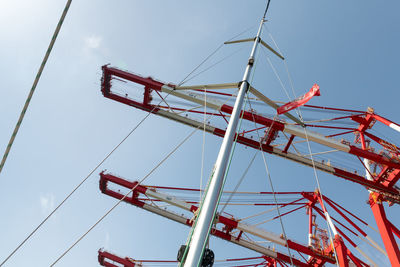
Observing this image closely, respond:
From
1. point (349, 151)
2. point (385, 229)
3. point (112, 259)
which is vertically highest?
point (349, 151)

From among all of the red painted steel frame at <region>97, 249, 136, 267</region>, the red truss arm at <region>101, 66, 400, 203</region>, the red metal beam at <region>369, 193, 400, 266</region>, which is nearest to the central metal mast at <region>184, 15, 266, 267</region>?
the red truss arm at <region>101, 66, 400, 203</region>

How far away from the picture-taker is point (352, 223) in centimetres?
1611

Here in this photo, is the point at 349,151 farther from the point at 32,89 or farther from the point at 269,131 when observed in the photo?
the point at 32,89

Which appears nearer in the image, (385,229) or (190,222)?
(385,229)

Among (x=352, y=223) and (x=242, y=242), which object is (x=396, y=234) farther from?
(x=242, y=242)

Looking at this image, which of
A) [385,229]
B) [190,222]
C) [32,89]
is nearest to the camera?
[32,89]

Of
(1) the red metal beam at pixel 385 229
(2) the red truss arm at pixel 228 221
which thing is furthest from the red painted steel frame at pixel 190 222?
(1) the red metal beam at pixel 385 229

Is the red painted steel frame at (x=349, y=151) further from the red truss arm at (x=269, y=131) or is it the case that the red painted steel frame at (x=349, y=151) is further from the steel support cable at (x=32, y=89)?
the steel support cable at (x=32, y=89)

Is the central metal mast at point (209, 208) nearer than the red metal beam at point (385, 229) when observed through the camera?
Yes

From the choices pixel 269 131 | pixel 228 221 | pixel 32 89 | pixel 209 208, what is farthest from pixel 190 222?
pixel 32 89

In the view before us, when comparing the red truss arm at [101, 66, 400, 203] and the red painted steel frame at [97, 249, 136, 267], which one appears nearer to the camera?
the red truss arm at [101, 66, 400, 203]

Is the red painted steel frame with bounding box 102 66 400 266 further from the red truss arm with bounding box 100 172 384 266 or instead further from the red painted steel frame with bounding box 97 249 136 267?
the red painted steel frame with bounding box 97 249 136 267

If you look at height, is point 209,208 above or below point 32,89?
below

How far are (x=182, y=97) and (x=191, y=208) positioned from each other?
25.7ft
